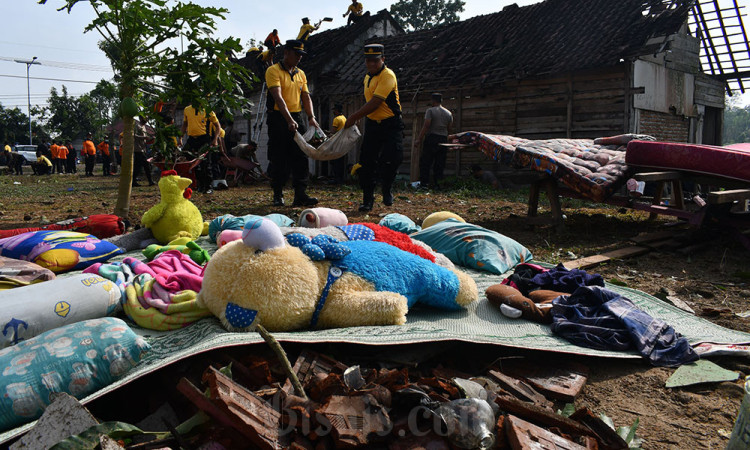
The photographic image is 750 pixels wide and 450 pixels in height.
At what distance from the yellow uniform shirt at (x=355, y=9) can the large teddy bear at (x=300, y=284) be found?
17.7 meters

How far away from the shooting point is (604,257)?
4328mm

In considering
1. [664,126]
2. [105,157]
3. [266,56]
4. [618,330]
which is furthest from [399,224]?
[105,157]

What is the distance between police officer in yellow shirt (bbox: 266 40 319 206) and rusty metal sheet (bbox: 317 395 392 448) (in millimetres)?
5129

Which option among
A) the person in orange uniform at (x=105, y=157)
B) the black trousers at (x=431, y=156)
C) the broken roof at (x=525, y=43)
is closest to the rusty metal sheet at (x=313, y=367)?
the black trousers at (x=431, y=156)

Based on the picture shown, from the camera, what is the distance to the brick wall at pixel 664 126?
37.3ft

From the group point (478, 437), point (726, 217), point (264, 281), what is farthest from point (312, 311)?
point (726, 217)

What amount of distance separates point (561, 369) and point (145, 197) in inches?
334

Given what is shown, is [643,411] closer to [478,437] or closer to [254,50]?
[478,437]

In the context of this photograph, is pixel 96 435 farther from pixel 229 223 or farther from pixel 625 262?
pixel 625 262

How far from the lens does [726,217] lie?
4848mm

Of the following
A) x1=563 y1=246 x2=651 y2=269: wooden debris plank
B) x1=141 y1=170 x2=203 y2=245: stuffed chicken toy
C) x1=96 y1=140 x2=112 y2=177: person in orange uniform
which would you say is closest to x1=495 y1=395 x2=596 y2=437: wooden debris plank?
x1=563 y1=246 x2=651 y2=269: wooden debris plank

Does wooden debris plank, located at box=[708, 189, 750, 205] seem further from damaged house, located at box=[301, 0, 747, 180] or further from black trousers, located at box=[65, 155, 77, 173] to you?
black trousers, located at box=[65, 155, 77, 173]

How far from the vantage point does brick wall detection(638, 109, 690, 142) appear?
11.4m

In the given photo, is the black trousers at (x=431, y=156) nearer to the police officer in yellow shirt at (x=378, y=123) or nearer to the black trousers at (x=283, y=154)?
the police officer in yellow shirt at (x=378, y=123)
